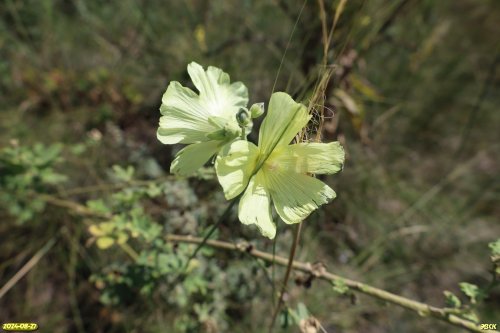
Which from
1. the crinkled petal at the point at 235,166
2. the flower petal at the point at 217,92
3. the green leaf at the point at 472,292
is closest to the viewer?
the crinkled petal at the point at 235,166

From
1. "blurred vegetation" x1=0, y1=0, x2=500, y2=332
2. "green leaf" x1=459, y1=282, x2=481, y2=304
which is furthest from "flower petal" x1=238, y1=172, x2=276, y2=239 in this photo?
"green leaf" x1=459, y1=282, x2=481, y2=304

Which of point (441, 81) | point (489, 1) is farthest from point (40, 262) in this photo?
point (489, 1)

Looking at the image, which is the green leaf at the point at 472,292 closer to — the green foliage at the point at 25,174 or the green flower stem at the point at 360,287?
the green flower stem at the point at 360,287

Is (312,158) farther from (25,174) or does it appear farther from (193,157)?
(25,174)

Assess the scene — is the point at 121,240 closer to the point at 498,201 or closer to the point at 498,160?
the point at 498,201

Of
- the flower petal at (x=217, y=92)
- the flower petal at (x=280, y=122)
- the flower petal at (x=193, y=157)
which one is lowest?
the flower petal at (x=193, y=157)

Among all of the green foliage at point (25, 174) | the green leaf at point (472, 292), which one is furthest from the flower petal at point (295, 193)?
the green foliage at point (25, 174)
